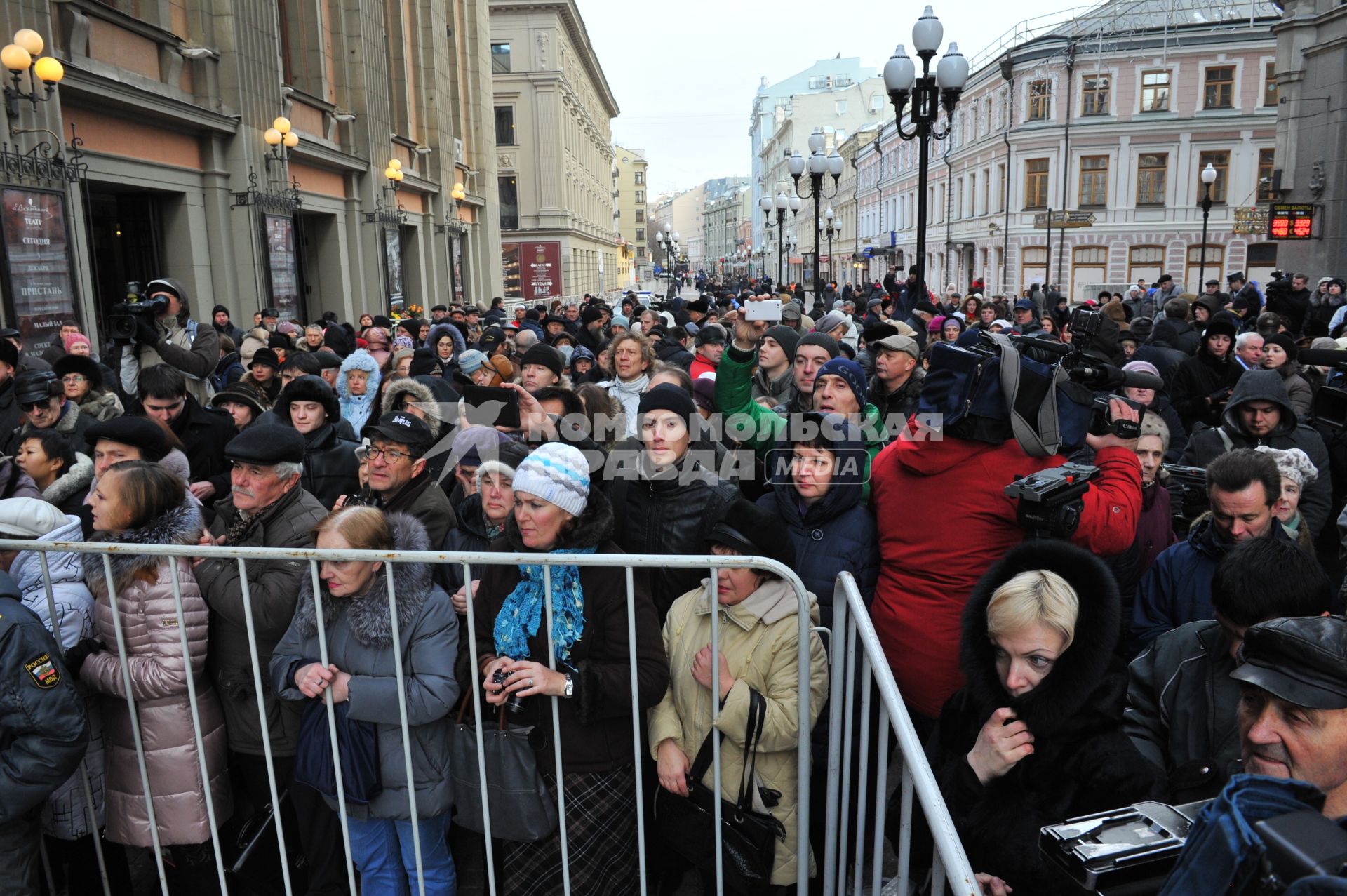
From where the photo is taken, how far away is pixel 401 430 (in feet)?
12.6

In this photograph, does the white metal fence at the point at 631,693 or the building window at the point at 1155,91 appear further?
the building window at the point at 1155,91

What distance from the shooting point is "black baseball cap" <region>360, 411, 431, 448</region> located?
3.81 m

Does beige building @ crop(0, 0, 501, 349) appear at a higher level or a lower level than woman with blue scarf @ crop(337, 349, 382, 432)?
higher

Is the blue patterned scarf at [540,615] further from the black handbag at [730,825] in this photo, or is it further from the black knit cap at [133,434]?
the black knit cap at [133,434]

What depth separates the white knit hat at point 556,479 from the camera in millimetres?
2895

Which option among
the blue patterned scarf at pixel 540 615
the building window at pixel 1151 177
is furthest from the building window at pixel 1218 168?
the blue patterned scarf at pixel 540 615

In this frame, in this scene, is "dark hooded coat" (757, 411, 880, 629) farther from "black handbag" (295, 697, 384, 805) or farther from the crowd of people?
"black handbag" (295, 697, 384, 805)

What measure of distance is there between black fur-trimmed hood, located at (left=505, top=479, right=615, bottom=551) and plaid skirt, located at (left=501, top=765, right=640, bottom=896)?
77cm

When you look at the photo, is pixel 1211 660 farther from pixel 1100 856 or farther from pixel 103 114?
pixel 103 114

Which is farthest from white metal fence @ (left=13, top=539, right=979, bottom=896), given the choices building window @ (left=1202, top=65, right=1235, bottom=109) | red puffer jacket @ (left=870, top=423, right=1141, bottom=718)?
building window @ (left=1202, top=65, right=1235, bottom=109)

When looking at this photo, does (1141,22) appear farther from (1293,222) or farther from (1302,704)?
(1302,704)

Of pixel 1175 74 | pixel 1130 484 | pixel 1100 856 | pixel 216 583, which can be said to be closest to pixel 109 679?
pixel 216 583

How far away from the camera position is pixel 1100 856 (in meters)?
1.58

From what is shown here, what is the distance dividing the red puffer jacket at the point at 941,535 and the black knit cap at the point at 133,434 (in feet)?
10.3
